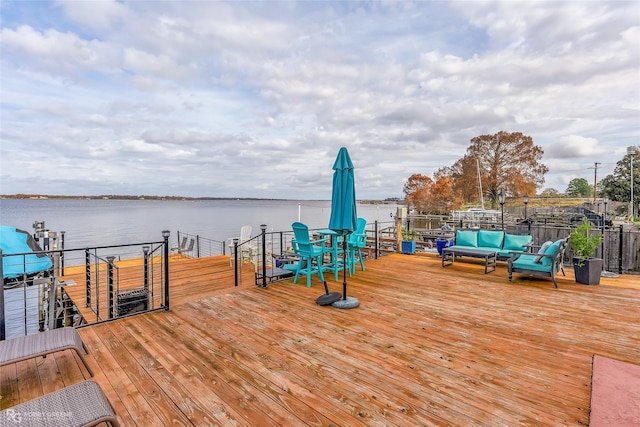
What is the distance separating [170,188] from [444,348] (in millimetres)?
36175

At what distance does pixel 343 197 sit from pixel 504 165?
27294mm

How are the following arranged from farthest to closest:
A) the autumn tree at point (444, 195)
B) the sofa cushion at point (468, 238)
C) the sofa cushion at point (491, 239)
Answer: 1. the autumn tree at point (444, 195)
2. the sofa cushion at point (468, 238)
3. the sofa cushion at point (491, 239)

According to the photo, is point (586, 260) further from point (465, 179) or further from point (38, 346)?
point (465, 179)

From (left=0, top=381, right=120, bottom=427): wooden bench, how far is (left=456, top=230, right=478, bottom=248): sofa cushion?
742 centimetres

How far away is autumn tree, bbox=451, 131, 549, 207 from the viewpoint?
994 inches

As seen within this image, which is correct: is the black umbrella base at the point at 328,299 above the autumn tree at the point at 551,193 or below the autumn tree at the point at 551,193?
below

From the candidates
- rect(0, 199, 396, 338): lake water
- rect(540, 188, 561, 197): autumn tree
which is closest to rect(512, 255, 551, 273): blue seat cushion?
rect(0, 199, 396, 338): lake water

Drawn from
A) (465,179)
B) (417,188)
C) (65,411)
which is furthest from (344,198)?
(417,188)

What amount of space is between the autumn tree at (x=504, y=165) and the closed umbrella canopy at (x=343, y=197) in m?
24.4

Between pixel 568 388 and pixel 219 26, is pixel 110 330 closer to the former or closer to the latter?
pixel 568 388

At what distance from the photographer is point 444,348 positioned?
2949 mm

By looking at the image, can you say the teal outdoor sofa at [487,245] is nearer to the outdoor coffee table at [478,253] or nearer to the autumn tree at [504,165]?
the outdoor coffee table at [478,253]

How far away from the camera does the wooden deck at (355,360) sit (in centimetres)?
202

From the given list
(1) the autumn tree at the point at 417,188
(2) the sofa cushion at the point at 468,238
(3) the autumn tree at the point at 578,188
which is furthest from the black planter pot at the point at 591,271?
(3) the autumn tree at the point at 578,188
